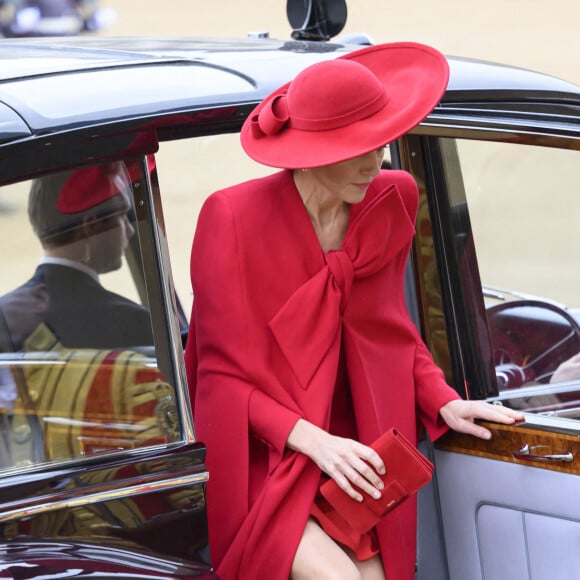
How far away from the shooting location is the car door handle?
2688 millimetres

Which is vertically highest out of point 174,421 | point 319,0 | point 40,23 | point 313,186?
point 40,23

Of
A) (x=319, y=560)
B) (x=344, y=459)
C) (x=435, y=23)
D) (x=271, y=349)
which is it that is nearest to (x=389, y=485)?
(x=344, y=459)

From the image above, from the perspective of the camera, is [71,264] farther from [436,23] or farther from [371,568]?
[436,23]

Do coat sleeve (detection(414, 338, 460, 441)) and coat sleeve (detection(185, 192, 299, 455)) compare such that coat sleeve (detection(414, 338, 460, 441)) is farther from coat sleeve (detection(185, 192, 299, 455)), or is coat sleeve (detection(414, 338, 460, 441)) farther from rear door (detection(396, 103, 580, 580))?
coat sleeve (detection(185, 192, 299, 455))

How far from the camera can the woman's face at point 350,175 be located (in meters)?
2.55

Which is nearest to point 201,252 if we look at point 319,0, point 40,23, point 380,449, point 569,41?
point 380,449

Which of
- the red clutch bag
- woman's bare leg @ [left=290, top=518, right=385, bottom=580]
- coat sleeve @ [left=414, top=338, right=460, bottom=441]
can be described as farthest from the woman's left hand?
woman's bare leg @ [left=290, top=518, right=385, bottom=580]

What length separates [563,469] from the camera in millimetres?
2699

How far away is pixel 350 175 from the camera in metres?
2.57

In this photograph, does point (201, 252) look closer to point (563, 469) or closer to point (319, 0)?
point (563, 469)

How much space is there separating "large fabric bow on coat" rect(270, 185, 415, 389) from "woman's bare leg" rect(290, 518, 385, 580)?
31 cm

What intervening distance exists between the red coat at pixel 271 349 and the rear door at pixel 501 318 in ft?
0.94

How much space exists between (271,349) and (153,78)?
607 millimetres

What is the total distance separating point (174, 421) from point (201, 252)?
1.22ft
